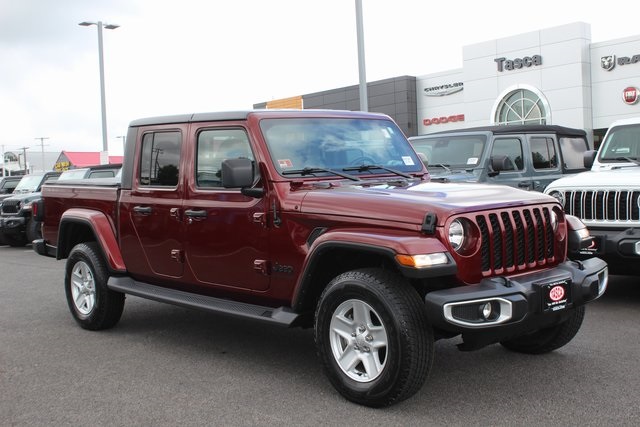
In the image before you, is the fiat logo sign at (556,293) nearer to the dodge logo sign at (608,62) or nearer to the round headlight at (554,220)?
the round headlight at (554,220)

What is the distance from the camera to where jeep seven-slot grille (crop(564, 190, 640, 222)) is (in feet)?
21.9

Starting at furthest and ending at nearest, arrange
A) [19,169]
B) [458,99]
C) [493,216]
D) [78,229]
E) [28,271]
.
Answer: [19,169]
[458,99]
[28,271]
[78,229]
[493,216]

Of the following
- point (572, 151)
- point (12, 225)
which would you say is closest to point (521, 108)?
point (572, 151)

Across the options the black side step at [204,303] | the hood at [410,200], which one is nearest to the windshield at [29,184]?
the black side step at [204,303]

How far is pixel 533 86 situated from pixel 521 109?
141 cm

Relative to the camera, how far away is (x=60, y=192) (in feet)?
23.6

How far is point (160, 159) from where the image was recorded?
600cm

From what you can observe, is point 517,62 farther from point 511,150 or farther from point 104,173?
point 511,150

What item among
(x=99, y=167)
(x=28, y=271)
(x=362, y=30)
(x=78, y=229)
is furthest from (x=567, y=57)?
(x=78, y=229)

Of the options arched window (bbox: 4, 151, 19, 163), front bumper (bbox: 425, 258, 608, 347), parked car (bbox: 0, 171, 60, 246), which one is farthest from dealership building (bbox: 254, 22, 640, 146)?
arched window (bbox: 4, 151, 19, 163)

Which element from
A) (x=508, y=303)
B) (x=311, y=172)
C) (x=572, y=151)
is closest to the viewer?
(x=508, y=303)

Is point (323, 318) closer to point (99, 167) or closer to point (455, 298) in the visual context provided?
point (455, 298)

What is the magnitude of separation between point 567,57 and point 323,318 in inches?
1301

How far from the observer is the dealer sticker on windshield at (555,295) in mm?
4215
